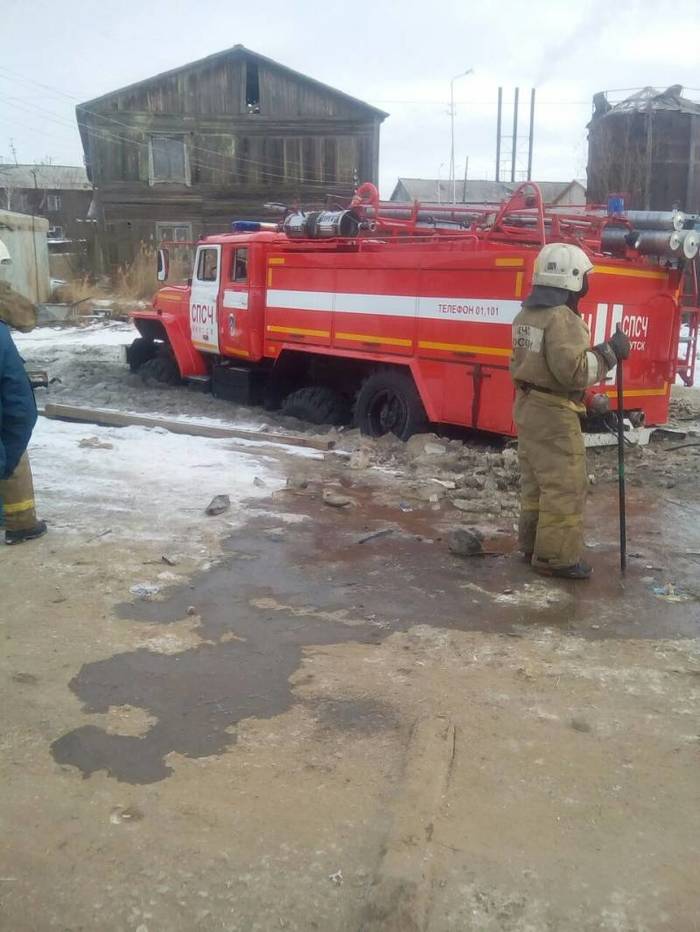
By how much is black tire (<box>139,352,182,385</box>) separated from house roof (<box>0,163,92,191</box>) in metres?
60.1

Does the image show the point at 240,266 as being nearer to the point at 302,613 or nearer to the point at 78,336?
the point at 302,613

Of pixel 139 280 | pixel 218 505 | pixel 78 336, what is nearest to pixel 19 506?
pixel 218 505

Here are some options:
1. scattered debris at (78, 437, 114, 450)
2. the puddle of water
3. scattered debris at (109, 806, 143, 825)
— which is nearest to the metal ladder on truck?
the puddle of water

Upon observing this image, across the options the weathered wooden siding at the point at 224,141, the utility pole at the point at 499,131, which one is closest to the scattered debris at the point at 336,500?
the weathered wooden siding at the point at 224,141

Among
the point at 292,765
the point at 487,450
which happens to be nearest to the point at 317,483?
the point at 487,450

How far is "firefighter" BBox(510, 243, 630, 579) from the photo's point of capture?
492cm

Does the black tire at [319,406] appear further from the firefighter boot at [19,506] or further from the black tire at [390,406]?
the firefighter boot at [19,506]

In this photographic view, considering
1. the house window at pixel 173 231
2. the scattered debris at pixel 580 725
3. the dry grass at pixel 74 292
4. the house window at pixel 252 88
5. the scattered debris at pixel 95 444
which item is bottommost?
the scattered debris at pixel 580 725

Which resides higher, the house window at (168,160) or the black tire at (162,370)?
the house window at (168,160)

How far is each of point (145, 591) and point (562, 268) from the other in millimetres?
3012

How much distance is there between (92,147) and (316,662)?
30345mm

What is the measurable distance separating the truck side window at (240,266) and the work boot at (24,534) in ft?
18.2

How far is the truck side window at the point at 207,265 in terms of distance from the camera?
1101 centimetres

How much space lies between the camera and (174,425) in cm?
921
